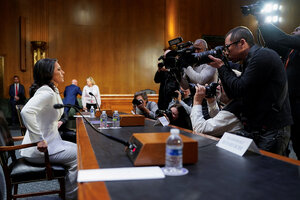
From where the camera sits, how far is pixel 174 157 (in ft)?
2.92


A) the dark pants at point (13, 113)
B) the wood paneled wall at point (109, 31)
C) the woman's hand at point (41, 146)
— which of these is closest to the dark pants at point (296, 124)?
the woman's hand at point (41, 146)

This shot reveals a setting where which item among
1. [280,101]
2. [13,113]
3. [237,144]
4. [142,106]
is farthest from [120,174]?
[13,113]

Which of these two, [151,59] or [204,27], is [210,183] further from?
[151,59]

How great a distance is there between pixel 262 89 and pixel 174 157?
0.85 meters

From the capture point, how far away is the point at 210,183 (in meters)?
0.81

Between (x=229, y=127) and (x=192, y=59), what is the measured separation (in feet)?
1.55

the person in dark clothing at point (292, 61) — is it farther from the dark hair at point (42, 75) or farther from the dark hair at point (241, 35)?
A: the dark hair at point (42, 75)

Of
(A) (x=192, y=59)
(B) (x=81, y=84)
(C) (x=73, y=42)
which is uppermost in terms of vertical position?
(C) (x=73, y=42)

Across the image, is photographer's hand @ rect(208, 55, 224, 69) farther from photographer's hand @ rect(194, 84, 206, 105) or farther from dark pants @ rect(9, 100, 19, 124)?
dark pants @ rect(9, 100, 19, 124)

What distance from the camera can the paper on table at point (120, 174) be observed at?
32.6 inches

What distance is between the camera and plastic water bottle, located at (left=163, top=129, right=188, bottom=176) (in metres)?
0.88

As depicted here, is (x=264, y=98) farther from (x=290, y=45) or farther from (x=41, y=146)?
(x=41, y=146)

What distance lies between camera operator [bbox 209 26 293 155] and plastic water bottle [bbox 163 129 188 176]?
69 cm

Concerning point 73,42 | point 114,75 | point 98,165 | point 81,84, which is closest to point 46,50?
point 73,42
